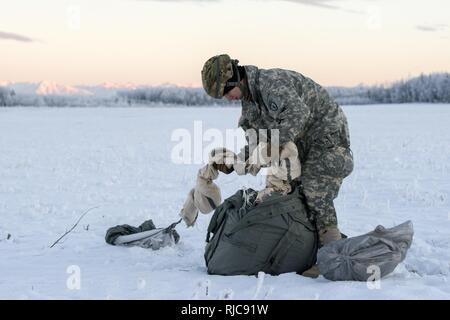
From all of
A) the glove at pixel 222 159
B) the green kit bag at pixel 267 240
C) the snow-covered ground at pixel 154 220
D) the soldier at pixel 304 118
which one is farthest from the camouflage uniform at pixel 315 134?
Answer: the snow-covered ground at pixel 154 220

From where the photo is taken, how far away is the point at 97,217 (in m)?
8.69

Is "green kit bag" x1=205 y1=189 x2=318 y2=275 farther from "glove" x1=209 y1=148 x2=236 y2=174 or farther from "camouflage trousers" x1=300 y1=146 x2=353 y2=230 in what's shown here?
"glove" x1=209 y1=148 x2=236 y2=174

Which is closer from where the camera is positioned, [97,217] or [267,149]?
[267,149]

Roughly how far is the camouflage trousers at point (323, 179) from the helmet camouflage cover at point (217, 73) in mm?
985

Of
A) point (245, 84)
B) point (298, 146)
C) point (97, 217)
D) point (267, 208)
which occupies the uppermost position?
point (245, 84)

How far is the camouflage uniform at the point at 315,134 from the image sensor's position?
5.23 m

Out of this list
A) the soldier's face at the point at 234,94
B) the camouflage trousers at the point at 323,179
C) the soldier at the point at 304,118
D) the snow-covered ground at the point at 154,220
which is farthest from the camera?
the camouflage trousers at the point at 323,179

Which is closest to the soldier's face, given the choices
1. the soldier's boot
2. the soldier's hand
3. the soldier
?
the soldier

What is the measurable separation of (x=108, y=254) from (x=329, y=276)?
2379 mm

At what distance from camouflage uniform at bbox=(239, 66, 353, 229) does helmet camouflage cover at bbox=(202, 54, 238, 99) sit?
0.18m

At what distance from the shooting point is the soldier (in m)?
5.07

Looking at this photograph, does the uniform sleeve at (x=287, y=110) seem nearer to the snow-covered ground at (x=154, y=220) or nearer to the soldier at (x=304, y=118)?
the soldier at (x=304, y=118)
